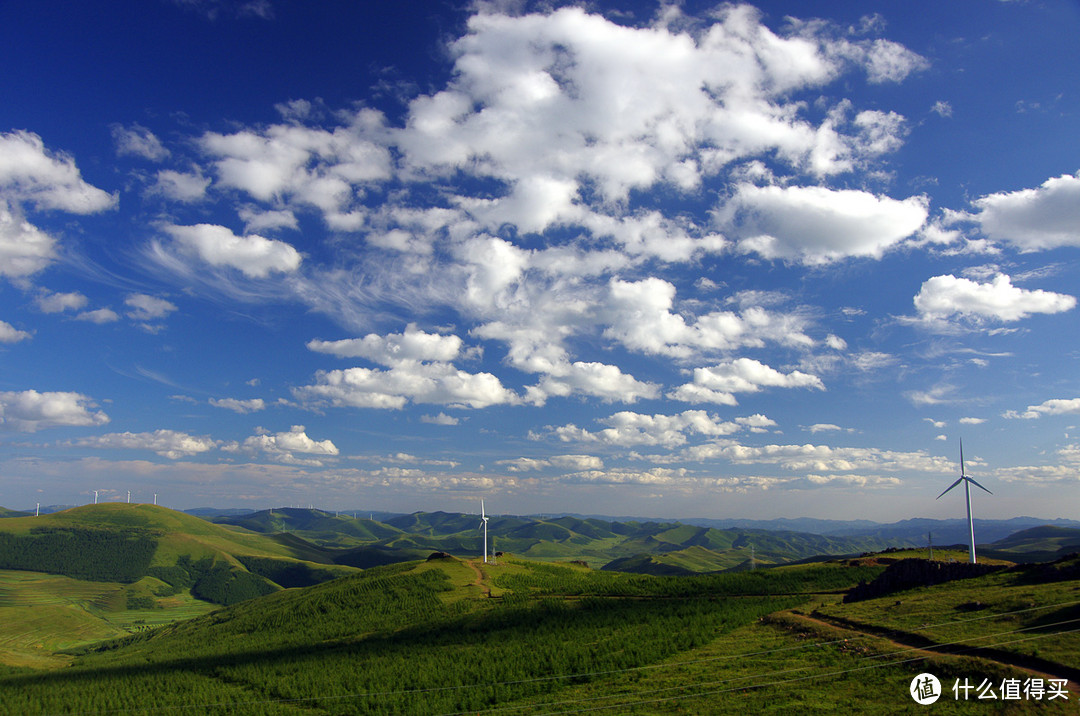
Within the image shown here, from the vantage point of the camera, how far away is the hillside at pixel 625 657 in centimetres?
7062

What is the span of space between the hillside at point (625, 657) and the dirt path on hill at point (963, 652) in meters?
0.34

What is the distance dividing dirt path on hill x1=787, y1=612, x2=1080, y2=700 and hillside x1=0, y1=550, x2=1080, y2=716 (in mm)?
337

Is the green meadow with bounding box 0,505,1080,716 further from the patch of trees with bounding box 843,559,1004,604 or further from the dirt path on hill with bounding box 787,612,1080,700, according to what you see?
the patch of trees with bounding box 843,559,1004,604

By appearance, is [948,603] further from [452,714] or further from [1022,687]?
[452,714]

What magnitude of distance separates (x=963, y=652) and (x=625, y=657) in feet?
208

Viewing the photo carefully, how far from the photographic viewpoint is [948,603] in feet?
296

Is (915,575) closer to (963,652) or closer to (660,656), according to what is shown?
(963,652)

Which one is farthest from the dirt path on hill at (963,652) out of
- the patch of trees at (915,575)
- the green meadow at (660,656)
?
the patch of trees at (915,575)

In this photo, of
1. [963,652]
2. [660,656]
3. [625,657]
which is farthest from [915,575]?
[625,657]

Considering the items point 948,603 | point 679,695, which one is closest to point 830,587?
point 948,603

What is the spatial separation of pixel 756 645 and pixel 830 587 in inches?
2835

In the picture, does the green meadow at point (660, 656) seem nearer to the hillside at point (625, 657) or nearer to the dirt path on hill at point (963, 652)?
the dirt path on hill at point (963, 652)

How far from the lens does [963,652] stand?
68.2 metres

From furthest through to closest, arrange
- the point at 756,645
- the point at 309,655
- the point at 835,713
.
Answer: the point at 309,655 → the point at 756,645 → the point at 835,713
